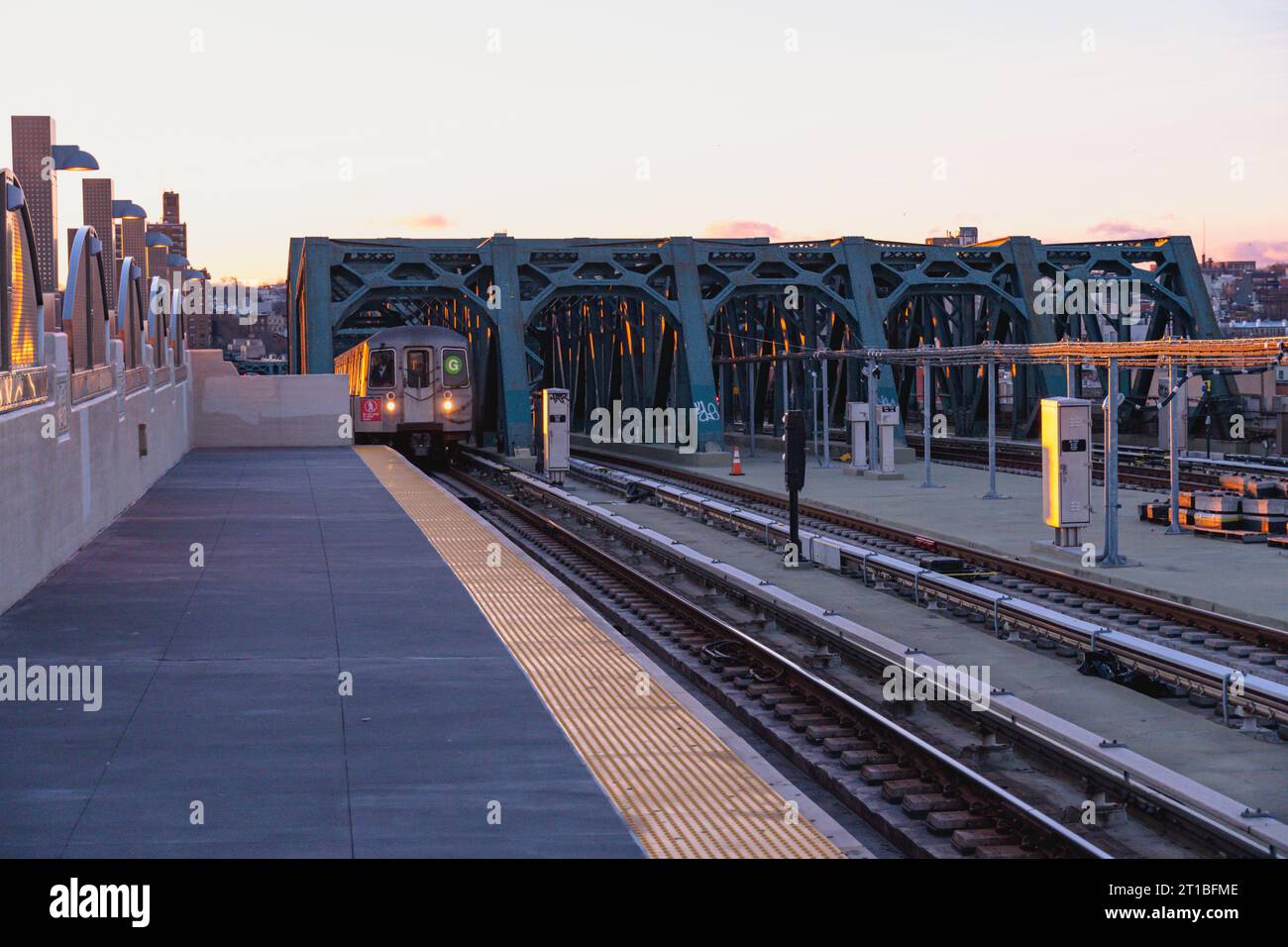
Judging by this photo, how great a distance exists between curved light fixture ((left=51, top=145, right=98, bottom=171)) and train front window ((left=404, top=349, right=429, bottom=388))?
59.2 feet

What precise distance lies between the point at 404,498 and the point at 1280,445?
22.1m

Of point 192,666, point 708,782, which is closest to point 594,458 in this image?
point 192,666

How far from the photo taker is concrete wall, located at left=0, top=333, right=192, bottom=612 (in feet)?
49.3

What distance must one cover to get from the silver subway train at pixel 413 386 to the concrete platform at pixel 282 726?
24455 millimetres

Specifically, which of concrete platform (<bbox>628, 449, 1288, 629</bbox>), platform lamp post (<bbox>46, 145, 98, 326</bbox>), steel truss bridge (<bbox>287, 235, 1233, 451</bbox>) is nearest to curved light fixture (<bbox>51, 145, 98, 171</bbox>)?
platform lamp post (<bbox>46, 145, 98, 326</bbox>)

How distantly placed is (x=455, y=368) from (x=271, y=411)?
5206 mm

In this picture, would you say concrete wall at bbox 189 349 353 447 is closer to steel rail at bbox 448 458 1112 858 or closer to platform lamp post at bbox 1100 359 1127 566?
steel rail at bbox 448 458 1112 858

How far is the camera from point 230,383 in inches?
1722

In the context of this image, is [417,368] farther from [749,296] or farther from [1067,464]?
[1067,464]

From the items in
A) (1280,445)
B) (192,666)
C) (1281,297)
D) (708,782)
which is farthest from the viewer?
(1281,297)

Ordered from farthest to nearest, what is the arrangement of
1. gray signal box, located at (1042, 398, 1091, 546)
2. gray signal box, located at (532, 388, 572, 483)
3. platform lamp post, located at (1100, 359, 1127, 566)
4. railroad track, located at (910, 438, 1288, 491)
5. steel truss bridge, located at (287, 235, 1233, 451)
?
steel truss bridge, located at (287, 235, 1233, 451)
gray signal box, located at (532, 388, 572, 483)
railroad track, located at (910, 438, 1288, 491)
gray signal box, located at (1042, 398, 1091, 546)
platform lamp post, located at (1100, 359, 1127, 566)

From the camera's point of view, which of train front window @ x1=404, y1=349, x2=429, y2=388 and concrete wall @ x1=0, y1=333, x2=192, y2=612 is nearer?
concrete wall @ x1=0, y1=333, x2=192, y2=612

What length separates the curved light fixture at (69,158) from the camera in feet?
83.1
